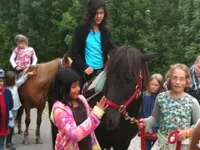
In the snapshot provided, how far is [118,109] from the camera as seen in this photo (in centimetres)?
407

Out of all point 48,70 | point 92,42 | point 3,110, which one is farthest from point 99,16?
point 48,70

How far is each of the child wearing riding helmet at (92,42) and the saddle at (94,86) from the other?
Answer: 0.48ft

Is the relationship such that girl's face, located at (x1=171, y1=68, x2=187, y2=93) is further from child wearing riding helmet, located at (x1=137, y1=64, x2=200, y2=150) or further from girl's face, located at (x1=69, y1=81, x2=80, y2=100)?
girl's face, located at (x1=69, y1=81, x2=80, y2=100)

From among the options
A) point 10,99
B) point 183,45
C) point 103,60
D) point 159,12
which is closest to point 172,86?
point 103,60

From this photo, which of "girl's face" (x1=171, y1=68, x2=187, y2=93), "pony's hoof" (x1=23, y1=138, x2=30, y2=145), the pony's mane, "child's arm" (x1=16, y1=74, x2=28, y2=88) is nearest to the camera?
"girl's face" (x1=171, y1=68, x2=187, y2=93)

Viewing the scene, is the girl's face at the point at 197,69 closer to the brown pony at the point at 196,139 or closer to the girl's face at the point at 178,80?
the girl's face at the point at 178,80

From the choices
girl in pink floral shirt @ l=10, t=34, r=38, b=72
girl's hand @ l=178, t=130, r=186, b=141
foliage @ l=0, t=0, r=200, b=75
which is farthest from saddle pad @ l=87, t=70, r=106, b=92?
foliage @ l=0, t=0, r=200, b=75

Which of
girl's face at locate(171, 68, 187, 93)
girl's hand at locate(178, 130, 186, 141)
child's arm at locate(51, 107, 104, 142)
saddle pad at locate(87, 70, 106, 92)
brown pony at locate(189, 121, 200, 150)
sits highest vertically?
brown pony at locate(189, 121, 200, 150)

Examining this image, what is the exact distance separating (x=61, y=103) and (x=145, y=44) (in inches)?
582

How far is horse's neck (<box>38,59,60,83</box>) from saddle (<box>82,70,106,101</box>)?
3.37 metres

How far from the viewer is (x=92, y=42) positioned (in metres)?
5.16

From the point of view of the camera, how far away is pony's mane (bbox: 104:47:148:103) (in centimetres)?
416

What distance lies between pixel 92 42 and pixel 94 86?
64cm

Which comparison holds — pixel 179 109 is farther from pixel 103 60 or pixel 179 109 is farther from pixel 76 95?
pixel 103 60
